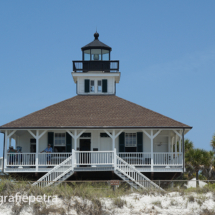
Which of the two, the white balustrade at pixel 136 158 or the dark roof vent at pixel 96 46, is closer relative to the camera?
the white balustrade at pixel 136 158

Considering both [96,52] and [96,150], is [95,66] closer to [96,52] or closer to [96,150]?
[96,52]

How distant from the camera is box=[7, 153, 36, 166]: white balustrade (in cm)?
3086

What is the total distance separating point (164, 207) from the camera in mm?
25656

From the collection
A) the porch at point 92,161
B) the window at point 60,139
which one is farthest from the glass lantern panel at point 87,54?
the porch at point 92,161

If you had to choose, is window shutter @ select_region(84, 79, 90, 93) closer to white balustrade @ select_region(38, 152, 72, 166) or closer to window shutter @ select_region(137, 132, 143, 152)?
window shutter @ select_region(137, 132, 143, 152)

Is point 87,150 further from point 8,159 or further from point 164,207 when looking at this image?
point 164,207

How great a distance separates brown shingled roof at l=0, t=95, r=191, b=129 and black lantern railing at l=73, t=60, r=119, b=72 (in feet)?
9.19

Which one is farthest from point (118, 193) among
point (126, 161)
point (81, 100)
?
point (81, 100)

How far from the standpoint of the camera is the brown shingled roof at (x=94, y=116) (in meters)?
31.5

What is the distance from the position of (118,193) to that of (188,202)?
12.4 ft

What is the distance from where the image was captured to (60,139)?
33.1 metres

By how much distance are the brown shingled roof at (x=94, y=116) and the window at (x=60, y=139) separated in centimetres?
130

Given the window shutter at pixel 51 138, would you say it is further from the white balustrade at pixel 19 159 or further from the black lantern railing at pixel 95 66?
the black lantern railing at pixel 95 66

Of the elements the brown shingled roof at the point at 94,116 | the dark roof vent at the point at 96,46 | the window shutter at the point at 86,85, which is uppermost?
the dark roof vent at the point at 96,46
